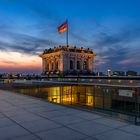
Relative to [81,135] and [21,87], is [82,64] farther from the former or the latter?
[81,135]

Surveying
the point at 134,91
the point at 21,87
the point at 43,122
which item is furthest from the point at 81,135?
the point at 21,87

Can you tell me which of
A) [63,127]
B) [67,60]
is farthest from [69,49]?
[63,127]

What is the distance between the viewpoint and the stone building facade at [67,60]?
100062 mm

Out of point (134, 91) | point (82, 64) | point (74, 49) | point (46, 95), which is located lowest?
point (46, 95)

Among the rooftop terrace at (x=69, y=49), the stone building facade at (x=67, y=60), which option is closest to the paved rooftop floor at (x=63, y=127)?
the stone building facade at (x=67, y=60)

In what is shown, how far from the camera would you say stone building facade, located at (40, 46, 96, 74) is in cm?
10006

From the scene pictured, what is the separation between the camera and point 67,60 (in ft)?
331

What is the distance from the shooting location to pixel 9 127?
20.4 feet

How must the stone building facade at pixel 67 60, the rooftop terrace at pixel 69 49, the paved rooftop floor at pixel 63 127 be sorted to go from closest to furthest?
the paved rooftop floor at pixel 63 127 < the stone building facade at pixel 67 60 < the rooftop terrace at pixel 69 49

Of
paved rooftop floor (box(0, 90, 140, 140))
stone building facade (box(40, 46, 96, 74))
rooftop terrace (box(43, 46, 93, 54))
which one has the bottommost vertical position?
paved rooftop floor (box(0, 90, 140, 140))

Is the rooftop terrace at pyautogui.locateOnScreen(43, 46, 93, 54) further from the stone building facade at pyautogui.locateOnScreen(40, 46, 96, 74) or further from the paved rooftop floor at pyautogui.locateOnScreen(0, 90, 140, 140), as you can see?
the paved rooftop floor at pyautogui.locateOnScreen(0, 90, 140, 140)

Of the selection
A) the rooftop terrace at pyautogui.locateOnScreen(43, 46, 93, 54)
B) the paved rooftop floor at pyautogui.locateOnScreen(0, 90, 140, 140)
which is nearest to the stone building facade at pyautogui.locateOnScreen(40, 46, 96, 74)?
the rooftop terrace at pyautogui.locateOnScreen(43, 46, 93, 54)

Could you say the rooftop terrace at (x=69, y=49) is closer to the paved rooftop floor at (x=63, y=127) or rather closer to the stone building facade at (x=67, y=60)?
the stone building facade at (x=67, y=60)

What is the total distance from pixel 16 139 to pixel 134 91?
4461 millimetres
